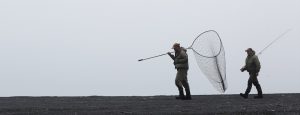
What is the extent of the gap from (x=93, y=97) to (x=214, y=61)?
438cm

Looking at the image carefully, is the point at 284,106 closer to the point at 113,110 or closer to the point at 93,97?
the point at 113,110

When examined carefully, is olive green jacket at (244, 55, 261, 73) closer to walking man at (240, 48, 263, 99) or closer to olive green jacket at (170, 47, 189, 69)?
walking man at (240, 48, 263, 99)

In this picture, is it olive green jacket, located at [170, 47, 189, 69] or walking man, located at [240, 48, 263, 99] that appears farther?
walking man, located at [240, 48, 263, 99]

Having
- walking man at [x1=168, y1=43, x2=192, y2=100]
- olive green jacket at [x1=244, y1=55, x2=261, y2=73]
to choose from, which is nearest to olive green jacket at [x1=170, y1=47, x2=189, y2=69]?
walking man at [x1=168, y1=43, x2=192, y2=100]

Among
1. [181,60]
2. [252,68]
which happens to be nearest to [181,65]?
[181,60]

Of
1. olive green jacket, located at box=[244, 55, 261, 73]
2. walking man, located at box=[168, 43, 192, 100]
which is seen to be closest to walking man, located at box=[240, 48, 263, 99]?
olive green jacket, located at box=[244, 55, 261, 73]

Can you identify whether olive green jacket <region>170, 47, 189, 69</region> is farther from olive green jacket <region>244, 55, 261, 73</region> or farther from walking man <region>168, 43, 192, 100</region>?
olive green jacket <region>244, 55, 261, 73</region>

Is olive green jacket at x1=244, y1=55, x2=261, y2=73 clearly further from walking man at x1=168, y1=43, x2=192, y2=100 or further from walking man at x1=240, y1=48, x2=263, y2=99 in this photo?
walking man at x1=168, y1=43, x2=192, y2=100

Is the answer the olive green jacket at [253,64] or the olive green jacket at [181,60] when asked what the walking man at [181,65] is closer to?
the olive green jacket at [181,60]

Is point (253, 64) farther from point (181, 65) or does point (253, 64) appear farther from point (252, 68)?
point (181, 65)

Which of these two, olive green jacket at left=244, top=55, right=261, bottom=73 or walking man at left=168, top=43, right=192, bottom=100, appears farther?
olive green jacket at left=244, top=55, right=261, bottom=73

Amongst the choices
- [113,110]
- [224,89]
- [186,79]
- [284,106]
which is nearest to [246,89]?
[224,89]

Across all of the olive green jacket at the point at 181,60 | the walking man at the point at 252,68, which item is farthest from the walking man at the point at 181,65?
the walking man at the point at 252,68

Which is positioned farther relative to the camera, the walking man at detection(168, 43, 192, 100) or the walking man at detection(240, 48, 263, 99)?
the walking man at detection(240, 48, 263, 99)
